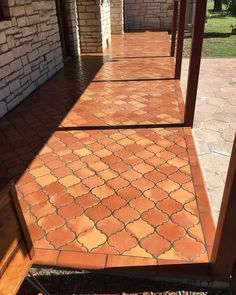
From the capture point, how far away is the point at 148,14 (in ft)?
50.5

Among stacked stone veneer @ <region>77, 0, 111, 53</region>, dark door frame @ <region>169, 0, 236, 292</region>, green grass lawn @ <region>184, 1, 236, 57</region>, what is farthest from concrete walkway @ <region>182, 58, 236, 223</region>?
stacked stone veneer @ <region>77, 0, 111, 53</region>

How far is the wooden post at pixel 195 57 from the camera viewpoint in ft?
12.5

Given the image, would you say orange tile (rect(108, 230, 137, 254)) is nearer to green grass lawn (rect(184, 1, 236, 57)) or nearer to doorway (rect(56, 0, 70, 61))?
doorway (rect(56, 0, 70, 61))

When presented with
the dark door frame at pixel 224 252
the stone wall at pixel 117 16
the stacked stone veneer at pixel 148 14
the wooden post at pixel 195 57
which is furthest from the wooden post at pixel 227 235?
the stacked stone veneer at pixel 148 14

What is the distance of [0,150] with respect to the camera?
422 centimetres

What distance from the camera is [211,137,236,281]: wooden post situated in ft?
6.41

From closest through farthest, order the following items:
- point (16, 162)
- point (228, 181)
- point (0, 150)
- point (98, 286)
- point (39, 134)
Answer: point (228, 181) < point (98, 286) < point (16, 162) < point (0, 150) < point (39, 134)

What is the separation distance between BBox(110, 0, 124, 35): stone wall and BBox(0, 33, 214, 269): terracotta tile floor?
9105 millimetres

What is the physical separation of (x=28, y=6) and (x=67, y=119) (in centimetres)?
290

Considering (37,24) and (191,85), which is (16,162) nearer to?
(191,85)

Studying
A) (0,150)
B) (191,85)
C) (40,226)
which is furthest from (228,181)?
(0,150)

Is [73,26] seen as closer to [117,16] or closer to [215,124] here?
[117,16]

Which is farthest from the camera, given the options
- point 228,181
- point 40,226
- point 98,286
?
point 40,226

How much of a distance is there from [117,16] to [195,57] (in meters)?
10.6
